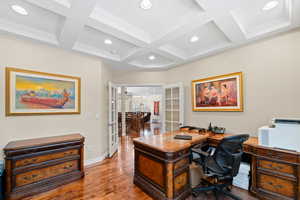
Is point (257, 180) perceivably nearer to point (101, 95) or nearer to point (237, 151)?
point (237, 151)

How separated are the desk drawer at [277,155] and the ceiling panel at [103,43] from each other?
308 centimetres

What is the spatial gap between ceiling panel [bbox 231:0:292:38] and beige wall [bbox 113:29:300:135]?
0.30 m

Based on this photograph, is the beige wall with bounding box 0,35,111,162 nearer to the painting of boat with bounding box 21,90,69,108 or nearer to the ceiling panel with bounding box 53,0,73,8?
the painting of boat with bounding box 21,90,69,108

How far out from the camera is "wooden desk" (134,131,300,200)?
1671 millimetres

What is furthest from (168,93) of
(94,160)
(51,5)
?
(51,5)

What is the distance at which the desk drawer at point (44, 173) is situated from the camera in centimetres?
195

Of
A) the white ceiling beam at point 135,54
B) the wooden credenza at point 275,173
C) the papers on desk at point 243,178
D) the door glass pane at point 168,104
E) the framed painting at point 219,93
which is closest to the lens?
the wooden credenza at point 275,173

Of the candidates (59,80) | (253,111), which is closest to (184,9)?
(253,111)

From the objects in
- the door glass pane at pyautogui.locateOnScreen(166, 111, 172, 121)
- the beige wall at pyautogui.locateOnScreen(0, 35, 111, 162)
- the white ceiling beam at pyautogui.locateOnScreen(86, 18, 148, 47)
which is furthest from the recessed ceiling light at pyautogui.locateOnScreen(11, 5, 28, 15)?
the door glass pane at pyautogui.locateOnScreen(166, 111, 172, 121)

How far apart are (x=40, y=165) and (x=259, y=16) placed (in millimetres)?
4402

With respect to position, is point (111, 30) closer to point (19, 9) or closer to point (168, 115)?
point (19, 9)

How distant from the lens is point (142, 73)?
435 centimetres

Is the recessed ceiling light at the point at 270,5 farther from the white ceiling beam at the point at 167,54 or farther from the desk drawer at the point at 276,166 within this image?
the desk drawer at the point at 276,166

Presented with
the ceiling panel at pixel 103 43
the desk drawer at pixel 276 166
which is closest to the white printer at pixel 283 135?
the desk drawer at pixel 276 166
